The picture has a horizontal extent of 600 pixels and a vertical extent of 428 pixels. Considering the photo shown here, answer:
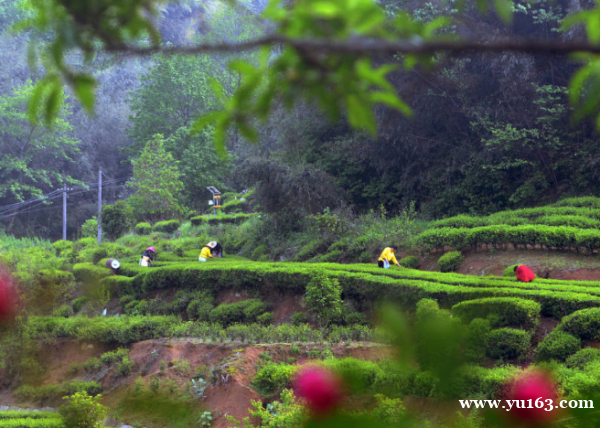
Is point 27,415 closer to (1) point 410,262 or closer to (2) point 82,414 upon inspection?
(2) point 82,414

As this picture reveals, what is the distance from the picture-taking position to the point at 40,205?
96.3ft

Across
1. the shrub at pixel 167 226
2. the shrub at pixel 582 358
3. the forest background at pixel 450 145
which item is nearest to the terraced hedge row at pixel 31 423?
the shrub at pixel 582 358

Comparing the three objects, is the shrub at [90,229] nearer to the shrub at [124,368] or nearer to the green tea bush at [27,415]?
the shrub at [124,368]

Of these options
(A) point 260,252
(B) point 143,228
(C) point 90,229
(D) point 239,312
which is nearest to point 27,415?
(D) point 239,312

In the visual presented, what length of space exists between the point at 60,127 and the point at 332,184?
19299 millimetres

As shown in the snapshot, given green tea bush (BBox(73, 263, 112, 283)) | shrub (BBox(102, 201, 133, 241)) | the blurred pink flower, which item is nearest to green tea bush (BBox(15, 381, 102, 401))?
green tea bush (BBox(73, 263, 112, 283))

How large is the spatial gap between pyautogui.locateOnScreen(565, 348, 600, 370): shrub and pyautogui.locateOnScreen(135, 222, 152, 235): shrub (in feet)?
60.4

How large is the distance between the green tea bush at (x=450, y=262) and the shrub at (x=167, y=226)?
1363 centimetres

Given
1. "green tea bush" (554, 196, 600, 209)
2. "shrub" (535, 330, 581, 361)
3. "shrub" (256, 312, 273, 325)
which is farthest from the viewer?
"green tea bush" (554, 196, 600, 209)

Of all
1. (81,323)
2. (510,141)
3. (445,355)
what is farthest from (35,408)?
(510,141)

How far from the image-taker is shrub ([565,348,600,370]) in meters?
4.54

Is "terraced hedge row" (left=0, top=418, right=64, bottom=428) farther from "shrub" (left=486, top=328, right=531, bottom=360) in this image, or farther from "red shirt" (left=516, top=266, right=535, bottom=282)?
"red shirt" (left=516, top=266, right=535, bottom=282)

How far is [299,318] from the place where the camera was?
7.94 m

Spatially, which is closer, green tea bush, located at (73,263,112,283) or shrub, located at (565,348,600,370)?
shrub, located at (565,348,600,370)
